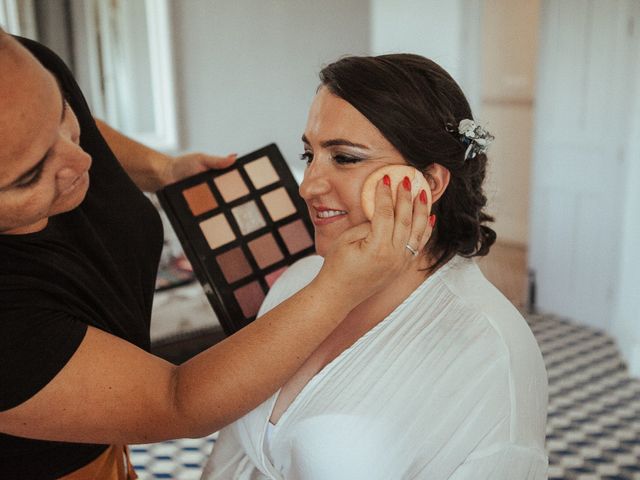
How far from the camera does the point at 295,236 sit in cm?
169

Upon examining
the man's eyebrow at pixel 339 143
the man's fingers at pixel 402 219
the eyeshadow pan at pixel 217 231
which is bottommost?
the eyeshadow pan at pixel 217 231

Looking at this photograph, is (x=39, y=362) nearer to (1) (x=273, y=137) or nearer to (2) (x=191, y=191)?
(2) (x=191, y=191)

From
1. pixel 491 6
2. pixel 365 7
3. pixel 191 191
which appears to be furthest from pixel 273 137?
pixel 191 191

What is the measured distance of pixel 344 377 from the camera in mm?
1220

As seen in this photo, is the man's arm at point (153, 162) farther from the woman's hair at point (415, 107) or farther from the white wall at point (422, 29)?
the white wall at point (422, 29)

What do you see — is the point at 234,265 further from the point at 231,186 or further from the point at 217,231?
the point at 231,186

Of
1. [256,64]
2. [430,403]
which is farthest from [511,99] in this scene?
[430,403]

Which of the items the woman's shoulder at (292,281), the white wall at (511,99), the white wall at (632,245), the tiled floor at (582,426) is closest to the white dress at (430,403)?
the woman's shoulder at (292,281)

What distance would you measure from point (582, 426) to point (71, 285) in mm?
2641

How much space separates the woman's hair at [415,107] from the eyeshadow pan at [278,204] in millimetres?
374

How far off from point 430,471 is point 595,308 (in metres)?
3.43

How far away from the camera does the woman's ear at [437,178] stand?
4.37ft

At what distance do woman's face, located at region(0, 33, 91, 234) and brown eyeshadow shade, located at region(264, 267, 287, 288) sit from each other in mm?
736

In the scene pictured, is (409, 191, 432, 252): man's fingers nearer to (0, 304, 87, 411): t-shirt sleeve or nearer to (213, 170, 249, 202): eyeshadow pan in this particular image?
(0, 304, 87, 411): t-shirt sleeve
